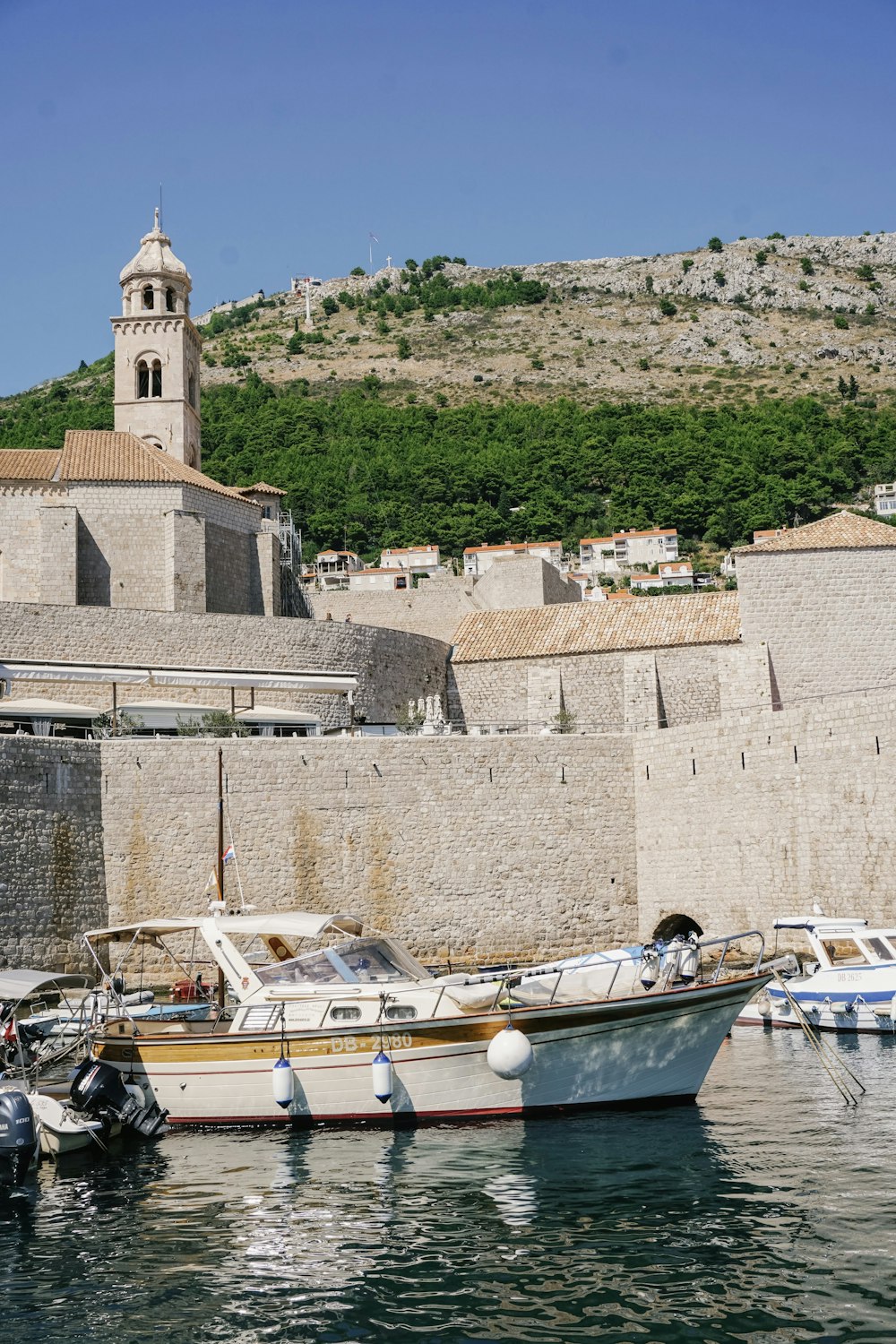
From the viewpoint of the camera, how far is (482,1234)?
9.51m

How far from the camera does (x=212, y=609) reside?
35.0 meters

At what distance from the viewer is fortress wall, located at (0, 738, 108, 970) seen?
2158 centimetres

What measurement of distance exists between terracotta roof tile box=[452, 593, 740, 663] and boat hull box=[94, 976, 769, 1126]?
62.3 ft

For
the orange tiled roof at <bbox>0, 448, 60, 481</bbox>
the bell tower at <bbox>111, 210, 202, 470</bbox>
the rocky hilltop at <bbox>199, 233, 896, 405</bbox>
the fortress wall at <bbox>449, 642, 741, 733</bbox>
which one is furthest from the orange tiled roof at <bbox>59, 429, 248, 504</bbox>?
the rocky hilltop at <bbox>199, 233, 896, 405</bbox>

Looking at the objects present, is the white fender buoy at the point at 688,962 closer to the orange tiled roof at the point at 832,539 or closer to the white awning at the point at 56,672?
the white awning at the point at 56,672

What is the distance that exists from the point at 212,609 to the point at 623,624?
35.5 ft

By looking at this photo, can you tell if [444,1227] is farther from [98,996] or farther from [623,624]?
[623,624]

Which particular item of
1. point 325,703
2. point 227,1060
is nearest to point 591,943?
point 325,703

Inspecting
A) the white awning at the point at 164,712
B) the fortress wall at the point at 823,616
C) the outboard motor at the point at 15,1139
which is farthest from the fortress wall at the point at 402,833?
the outboard motor at the point at 15,1139

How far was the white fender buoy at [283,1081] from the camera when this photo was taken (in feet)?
43.6

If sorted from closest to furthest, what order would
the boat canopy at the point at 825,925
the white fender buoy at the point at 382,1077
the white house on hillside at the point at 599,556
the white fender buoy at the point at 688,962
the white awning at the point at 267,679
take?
1. the white fender buoy at the point at 382,1077
2. the white fender buoy at the point at 688,962
3. the boat canopy at the point at 825,925
4. the white awning at the point at 267,679
5. the white house on hillside at the point at 599,556

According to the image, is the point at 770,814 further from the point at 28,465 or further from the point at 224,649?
the point at 28,465

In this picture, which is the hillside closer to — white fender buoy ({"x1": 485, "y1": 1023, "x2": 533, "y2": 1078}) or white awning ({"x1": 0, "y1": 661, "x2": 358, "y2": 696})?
white awning ({"x1": 0, "y1": 661, "x2": 358, "y2": 696})

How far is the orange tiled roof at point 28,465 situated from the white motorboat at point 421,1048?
2329cm
